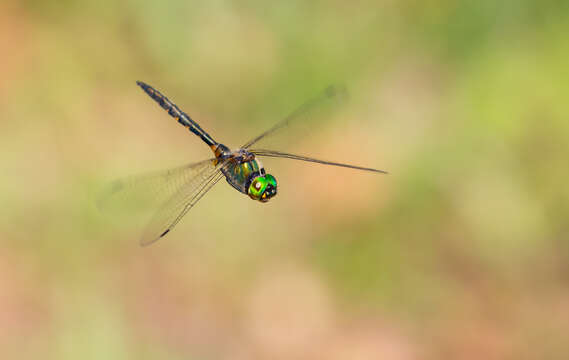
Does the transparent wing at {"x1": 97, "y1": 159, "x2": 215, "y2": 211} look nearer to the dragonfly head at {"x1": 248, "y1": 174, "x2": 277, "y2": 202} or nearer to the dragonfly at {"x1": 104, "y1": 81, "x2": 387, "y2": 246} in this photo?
the dragonfly at {"x1": 104, "y1": 81, "x2": 387, "y2": 246}

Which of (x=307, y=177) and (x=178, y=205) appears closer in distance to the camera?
(x=178, y=205)

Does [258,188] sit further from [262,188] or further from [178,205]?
[178,205]

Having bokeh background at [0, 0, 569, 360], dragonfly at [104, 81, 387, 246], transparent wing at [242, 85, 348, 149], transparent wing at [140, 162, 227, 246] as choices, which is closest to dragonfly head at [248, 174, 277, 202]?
dragonfly at [104, 81, 387, 246]

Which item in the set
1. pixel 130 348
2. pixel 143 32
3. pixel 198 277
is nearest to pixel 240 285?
pixel 198 277

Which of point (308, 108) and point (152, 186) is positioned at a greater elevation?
point (308, 108)

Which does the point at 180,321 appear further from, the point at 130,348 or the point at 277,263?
the point at 277,263

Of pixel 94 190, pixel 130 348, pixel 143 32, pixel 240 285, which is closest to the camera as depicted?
pixel 130 348

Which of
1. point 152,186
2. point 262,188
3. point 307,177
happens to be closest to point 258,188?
point 262,188
